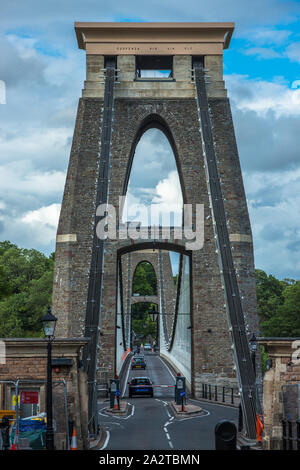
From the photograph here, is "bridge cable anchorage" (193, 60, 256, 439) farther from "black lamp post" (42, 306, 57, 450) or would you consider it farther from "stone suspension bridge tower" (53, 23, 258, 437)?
"black lamp post" (42, 306, 57, 450)

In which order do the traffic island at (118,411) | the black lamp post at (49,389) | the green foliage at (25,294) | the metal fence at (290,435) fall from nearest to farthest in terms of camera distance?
the black lamp post at (49,389)
the metal fence at (290,435)
the traffic island at (118,411)
the green foliage at (25,294)

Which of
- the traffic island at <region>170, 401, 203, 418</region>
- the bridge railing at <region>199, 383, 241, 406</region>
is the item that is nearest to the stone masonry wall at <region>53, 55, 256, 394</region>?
the bridge railing at <region>199, 383, 241, 406</region>

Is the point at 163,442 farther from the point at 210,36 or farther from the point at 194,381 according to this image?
the point at 210,36

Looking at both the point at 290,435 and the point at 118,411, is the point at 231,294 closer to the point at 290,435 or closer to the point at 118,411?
the point at 118,411

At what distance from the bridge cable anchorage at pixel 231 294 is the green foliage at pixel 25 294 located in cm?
3266

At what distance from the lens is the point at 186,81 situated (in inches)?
1738

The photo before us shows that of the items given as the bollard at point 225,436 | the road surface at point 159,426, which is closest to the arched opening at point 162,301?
the road surface at point 159,426

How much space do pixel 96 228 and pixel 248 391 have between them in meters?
12.2

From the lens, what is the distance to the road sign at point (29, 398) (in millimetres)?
16984

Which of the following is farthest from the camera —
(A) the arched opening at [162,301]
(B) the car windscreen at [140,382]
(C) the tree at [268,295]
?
(C) the tree at [268,295]

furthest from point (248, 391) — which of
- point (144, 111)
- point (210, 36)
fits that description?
point (210, 36)

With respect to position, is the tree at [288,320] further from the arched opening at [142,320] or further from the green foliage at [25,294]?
the arched opening at [142,320]

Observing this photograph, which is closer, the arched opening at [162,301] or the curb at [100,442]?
the curb at [100,442]

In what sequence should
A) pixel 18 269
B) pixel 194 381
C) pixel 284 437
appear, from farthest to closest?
pixel 18 269
pixel 194 381
pixel 284 437
